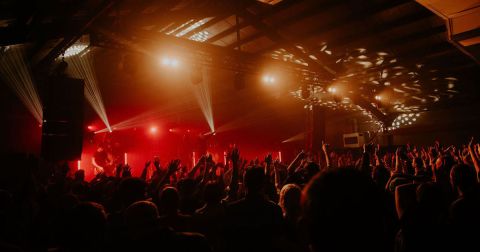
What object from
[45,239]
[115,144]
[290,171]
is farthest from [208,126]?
[45,239]

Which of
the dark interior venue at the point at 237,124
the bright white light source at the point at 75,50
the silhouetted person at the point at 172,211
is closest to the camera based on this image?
the dark interior venue at the point at 237,124

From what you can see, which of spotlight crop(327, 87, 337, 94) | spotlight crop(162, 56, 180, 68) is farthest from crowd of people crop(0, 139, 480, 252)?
spotlight crop(327, 87, 337, 94)

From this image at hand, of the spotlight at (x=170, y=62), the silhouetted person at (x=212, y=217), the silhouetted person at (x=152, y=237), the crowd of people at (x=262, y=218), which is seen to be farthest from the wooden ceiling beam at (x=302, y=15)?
the silhouetted person at (x=152, y=237)

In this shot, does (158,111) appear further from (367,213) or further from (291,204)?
(367,213)

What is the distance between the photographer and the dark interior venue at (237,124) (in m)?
2.06

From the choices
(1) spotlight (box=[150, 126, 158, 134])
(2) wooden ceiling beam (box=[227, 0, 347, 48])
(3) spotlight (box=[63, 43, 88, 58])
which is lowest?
(1) spotlight (box=[150, 126, 158, 134])

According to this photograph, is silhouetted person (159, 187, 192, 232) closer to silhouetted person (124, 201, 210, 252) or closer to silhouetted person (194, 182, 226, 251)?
silhouetted person (194, 182, 226, 251)

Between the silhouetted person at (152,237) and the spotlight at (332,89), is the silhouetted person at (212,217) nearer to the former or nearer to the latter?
the silhouetted person at (152,237)

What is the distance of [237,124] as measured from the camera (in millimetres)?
17406

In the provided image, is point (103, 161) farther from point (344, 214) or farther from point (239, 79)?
point (344, 214)

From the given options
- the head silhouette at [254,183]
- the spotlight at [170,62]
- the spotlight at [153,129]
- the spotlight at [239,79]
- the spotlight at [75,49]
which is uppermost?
the spotlight at [75,49]

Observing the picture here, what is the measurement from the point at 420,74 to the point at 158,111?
9981 millimetres

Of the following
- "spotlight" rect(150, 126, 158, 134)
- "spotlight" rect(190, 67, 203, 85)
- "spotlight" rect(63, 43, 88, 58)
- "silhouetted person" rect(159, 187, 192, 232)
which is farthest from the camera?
"spotlight" rect(150, 126, 158, 134)

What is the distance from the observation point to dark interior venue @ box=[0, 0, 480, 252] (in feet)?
6.77
